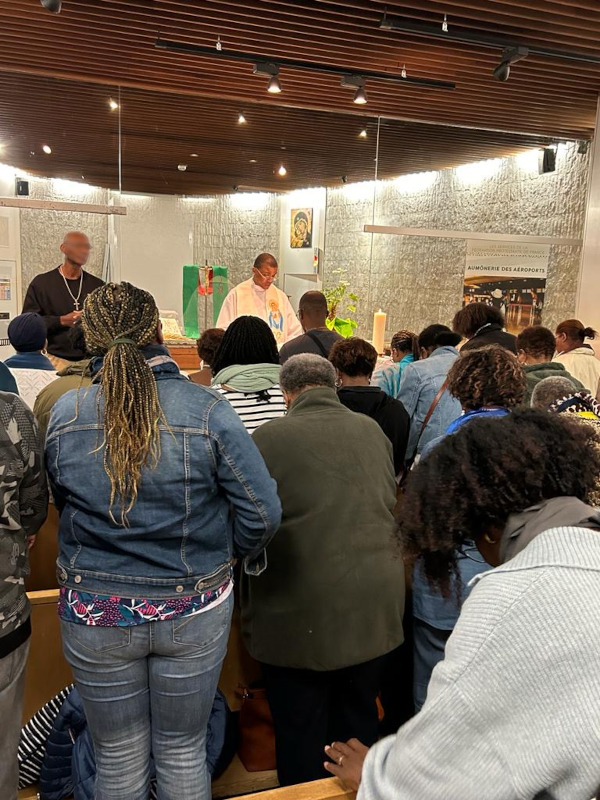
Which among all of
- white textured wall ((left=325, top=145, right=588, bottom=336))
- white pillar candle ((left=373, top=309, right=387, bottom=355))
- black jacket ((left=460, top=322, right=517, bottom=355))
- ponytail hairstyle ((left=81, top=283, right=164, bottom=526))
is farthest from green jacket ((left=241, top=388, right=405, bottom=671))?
white textured wall ((left=325, top=145, right=588, bottom=336))

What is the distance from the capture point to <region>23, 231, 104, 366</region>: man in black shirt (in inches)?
201

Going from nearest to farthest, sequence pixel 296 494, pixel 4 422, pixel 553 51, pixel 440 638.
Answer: pixel 4 422
pixel 296 494
pixel 440 638
pixel 553 51

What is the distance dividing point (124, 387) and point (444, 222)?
305 inches

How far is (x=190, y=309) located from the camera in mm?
8258

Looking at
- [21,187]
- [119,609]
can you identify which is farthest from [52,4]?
[119,609]

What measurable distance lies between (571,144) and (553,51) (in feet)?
9.56

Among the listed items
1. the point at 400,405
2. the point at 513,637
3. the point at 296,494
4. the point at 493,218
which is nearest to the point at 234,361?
the point at 400,405

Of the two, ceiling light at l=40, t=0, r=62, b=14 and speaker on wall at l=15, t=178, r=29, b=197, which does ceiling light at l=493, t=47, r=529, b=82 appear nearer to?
ceiling light at l=40, t=0, r=62, b=14

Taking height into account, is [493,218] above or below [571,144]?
below

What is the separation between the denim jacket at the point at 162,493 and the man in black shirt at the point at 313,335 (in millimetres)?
2332

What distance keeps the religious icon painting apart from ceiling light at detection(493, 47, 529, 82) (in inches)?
136

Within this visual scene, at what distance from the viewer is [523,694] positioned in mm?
776

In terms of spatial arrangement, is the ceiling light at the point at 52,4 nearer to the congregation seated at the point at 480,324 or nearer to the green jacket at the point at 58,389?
the green jacket at the point at 58,389

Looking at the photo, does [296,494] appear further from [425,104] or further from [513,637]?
[425,104]
